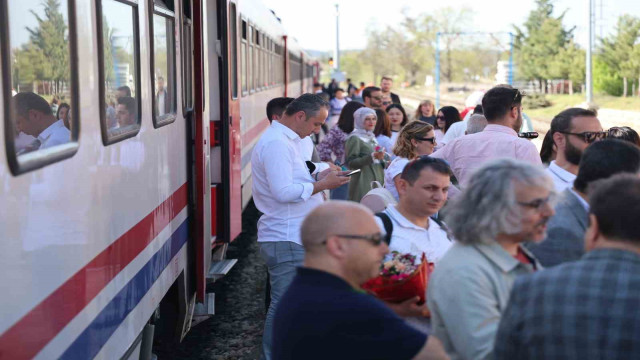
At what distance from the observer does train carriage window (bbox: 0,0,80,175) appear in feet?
9.06

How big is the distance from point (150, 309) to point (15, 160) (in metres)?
2.31

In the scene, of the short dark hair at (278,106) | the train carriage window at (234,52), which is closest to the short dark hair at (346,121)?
the train carriage window at (234,52)

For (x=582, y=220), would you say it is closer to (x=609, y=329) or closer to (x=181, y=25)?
(x=609, y=329)

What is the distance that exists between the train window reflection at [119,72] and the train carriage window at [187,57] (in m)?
1.55

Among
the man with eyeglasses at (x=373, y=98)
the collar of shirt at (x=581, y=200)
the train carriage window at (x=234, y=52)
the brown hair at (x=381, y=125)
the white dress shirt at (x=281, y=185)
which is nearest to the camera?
the collar of shirt at (x=581, y=200)

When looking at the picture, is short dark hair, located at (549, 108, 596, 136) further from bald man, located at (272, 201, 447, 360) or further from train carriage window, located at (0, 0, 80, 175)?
train carriage window, located at (0, 0, 80, 175)

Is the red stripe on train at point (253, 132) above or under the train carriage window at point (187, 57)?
under

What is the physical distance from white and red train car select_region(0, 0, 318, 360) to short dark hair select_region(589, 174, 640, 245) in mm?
1691

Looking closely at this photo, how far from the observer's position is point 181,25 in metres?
6.21

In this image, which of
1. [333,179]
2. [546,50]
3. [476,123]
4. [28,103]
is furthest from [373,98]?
[546,50]

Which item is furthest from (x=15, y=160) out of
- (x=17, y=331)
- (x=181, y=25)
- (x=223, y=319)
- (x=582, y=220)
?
(x=223, y=319)

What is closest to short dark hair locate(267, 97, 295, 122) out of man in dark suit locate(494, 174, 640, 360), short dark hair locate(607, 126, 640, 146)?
short dark hair locate(607, 126, 640, 146)

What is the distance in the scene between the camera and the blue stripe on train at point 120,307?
11.4 feet

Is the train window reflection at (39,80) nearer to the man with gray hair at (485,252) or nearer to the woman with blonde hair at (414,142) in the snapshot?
the man with gray hair at (485,252)
